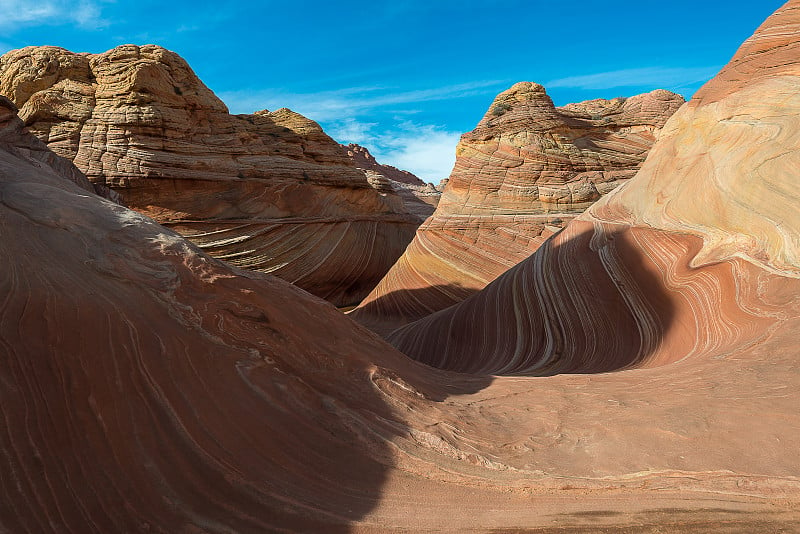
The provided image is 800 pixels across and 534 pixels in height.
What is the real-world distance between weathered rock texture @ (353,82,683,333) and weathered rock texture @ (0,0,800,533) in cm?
657

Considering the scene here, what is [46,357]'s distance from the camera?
203 centimetres

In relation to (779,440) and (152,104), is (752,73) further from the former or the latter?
(152,104)

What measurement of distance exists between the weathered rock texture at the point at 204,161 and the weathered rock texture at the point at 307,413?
10069 millimetres

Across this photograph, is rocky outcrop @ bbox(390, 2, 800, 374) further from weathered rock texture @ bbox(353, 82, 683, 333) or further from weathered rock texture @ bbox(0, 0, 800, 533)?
weathered rock texture @ bbox(353, 82, 683, 333)

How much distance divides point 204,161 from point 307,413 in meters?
12.8

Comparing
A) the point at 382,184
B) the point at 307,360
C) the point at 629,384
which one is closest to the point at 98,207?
the point at 307,360

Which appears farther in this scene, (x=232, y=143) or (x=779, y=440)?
(x=232, y=143)

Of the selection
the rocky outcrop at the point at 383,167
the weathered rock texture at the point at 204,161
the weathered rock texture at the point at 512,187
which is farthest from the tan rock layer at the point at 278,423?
the rocky outcrop at the point at 383,167

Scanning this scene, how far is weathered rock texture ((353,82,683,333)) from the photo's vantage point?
1056cm

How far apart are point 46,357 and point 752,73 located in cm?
699

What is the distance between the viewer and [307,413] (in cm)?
239

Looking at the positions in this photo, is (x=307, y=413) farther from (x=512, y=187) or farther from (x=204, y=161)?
(x=204, y=161)

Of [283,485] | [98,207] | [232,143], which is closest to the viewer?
[283,485]

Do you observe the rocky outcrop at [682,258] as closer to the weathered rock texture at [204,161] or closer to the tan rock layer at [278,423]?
the tan rock layer at [278,423]
